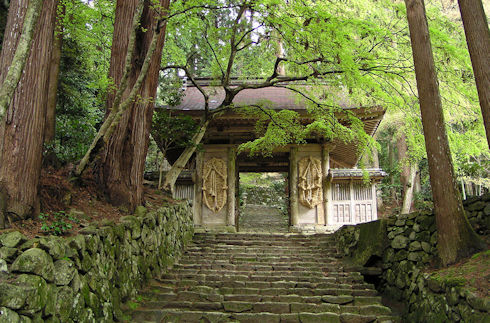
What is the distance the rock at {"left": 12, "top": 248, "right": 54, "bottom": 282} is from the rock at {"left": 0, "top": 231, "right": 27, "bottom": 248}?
0.16 metres

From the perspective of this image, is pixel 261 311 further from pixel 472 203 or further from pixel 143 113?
pixel 143 113

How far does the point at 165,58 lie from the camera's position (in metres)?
10.8

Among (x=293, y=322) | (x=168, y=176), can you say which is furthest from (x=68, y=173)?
(x=293, y=322)

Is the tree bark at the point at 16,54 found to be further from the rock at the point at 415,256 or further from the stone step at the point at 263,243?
the stone step at the point at 263,243

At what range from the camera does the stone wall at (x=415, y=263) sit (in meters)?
3.89

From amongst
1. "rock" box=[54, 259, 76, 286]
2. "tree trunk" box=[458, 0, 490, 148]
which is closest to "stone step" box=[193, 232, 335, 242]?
"tree trunk" box=[458, 0, 490, 148]

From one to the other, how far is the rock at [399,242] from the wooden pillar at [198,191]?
6.64 meters

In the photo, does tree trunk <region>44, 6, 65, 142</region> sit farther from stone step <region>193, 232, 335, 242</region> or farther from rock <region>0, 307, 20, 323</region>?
rock <region>0, 307, 20, 323</region>

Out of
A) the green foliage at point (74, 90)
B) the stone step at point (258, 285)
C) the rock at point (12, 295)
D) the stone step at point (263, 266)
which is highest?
the green foliage at point (74, 90)

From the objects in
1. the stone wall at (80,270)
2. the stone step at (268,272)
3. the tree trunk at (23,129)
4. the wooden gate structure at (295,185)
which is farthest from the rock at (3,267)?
the wooden gate structure at (295,185)

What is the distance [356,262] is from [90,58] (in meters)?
8.82

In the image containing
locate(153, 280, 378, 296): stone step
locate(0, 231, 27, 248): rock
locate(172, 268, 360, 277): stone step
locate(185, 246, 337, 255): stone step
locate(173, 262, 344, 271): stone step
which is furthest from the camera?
locate(185, 246, 337, 255): stone step

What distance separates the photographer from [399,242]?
6.10m

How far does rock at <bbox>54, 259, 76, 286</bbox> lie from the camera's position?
3.32 m
